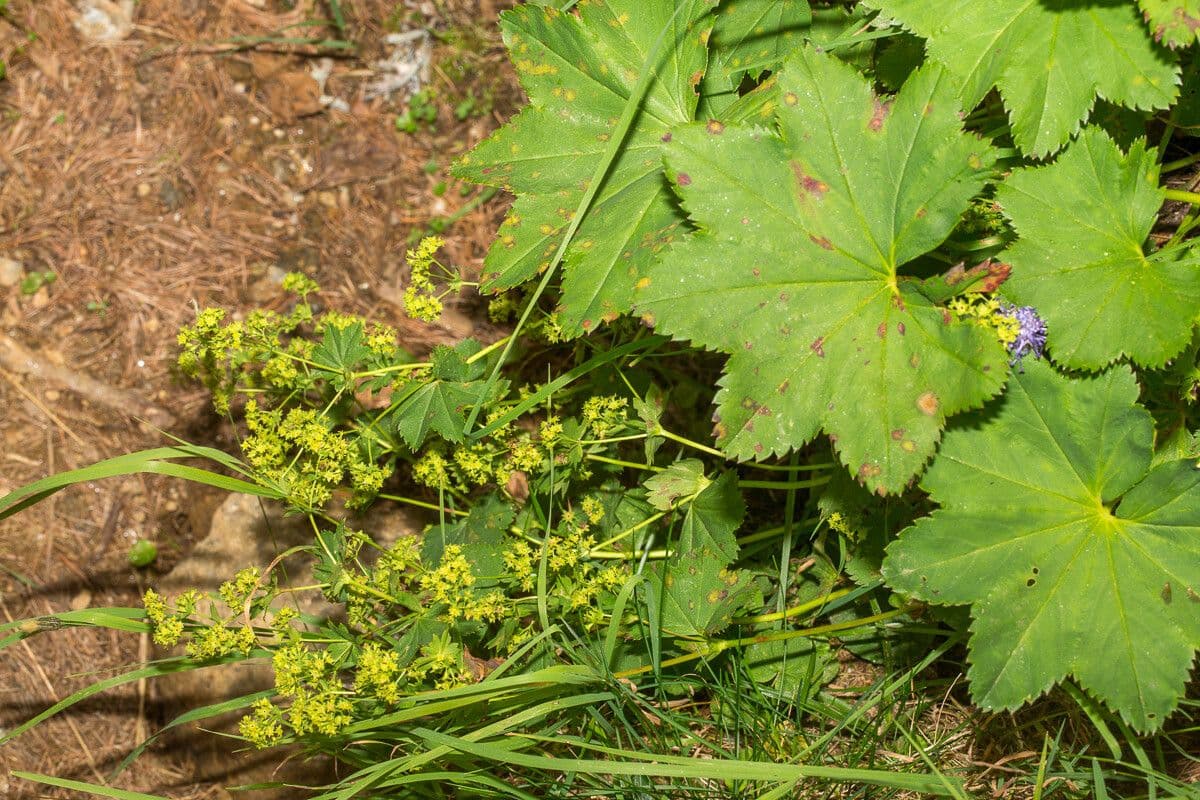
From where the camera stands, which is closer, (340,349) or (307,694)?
(307,694)

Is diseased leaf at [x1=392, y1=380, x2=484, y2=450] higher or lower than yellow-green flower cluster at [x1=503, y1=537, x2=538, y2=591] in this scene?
higher

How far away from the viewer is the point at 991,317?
215 centimetres

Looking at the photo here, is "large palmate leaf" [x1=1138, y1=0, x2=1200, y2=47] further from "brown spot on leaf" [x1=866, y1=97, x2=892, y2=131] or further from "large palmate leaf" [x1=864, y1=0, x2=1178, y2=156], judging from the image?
"brown spot on leaf" [x1=866, y1=97, x2=892, y2=131]

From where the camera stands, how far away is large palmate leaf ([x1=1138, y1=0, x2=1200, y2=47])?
7.08ft

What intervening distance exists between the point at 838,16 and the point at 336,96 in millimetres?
2282

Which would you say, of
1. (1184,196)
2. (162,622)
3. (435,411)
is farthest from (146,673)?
(1184,196)

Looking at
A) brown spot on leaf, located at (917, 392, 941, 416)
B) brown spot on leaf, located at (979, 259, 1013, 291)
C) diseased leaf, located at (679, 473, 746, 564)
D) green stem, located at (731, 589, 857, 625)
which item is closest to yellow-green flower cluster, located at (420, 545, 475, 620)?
diseased leaf, located at (679, 473, 746, 564)

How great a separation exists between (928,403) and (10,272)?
155 inches

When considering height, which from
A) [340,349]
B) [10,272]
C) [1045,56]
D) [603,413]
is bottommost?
[10,272]

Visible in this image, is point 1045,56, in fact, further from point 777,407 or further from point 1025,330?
point 777,407

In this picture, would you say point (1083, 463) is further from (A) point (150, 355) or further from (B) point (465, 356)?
(A) point (150, 355)

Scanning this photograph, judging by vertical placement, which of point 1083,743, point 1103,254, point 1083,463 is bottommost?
point 1083,743

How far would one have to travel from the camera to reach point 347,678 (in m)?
3.19

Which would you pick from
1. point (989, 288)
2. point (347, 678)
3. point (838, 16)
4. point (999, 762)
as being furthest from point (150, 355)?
point (999, 762)
